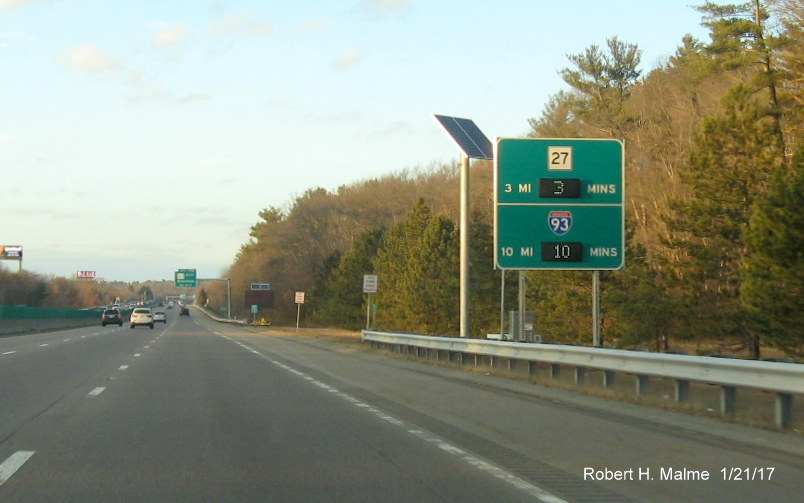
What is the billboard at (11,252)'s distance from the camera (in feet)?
579

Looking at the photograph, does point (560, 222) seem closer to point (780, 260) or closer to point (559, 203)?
point (559, 203)

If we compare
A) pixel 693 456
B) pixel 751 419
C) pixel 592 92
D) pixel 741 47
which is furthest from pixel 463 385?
pixel 592 92

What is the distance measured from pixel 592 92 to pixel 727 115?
3345 centimetres

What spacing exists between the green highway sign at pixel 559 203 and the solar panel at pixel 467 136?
8.89 meters

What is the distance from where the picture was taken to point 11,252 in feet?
585

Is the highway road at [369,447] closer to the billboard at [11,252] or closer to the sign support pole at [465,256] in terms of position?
the sign support pole at [465,256]

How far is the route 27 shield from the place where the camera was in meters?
22.5

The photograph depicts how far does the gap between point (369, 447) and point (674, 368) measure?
5877 millimetres

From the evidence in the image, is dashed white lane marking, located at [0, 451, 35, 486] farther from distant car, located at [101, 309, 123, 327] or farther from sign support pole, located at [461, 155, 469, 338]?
distant car, located at [101, 309, 123, 327]

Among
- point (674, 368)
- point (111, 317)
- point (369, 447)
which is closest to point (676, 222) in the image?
point (674, 368)

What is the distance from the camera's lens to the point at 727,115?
32.2 meters

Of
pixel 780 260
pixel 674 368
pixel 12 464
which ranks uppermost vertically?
pixel 780 260

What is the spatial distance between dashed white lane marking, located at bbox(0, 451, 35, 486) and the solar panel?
928 inches

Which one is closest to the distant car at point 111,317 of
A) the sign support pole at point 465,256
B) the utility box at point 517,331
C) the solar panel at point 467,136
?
the solar panel at point 467,136
